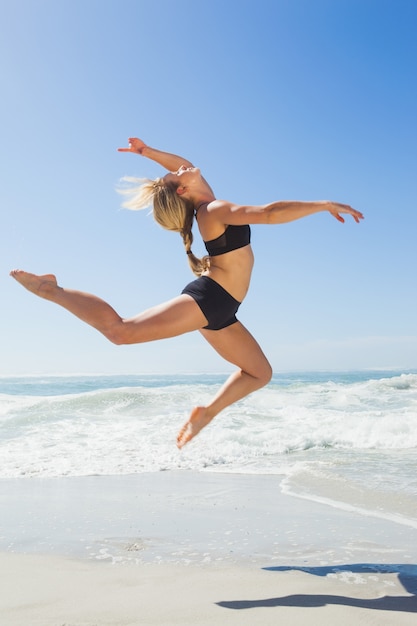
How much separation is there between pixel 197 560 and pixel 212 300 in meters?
1.70

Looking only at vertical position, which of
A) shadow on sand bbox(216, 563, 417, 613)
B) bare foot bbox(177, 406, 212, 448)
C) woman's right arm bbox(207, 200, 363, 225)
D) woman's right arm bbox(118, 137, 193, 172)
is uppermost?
woman's right arm bbox(118, 137, 193, 172)

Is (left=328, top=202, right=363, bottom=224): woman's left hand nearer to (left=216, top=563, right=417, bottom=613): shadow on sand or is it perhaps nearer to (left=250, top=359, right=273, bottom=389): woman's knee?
(left=250, top=359, right=273, bottom=389): woman's knee

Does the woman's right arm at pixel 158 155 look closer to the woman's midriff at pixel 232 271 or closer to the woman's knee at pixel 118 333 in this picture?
the woman's midriff at pixel 232 271

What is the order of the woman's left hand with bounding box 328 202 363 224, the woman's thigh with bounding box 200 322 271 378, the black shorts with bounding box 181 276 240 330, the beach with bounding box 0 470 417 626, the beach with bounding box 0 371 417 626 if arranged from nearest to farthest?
1. the beach with bounding box 0 470 417 626
2. the beach with bounding box 0 371 417 626
3. the woman's left hand with bounding box 328 202 363 224
4. the black shorts with bounding box 181 276 240 330
5. the woman's thigh with bounding box 200 322 271 378

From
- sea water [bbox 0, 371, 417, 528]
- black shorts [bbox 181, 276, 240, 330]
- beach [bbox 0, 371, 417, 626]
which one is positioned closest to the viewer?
beach [bbox 0, 371, 417, 626]

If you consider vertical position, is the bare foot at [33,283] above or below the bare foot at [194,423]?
above

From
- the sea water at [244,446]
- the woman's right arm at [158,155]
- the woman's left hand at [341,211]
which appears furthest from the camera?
the sea water at [244,446]

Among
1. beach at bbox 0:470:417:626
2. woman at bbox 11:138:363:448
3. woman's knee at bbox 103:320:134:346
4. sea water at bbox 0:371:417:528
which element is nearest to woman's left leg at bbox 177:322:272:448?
woman at bbox 11:138:363:448

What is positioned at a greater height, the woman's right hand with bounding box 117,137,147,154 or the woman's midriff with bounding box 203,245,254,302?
the woman's right hand with bounding box 117,137,147,154

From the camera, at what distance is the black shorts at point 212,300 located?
405cm

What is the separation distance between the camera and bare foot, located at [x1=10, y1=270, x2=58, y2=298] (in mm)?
4031

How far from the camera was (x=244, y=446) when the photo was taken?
31.8 feet

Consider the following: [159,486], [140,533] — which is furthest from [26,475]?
[140,533]

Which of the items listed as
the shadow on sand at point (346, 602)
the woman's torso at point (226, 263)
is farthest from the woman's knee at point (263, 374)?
the shadow on sand at point (346, 602)
